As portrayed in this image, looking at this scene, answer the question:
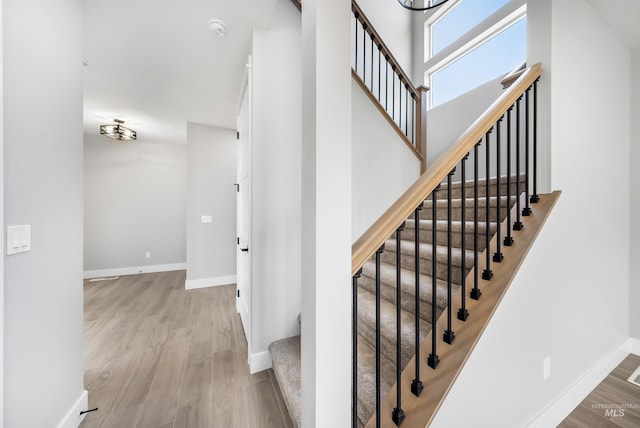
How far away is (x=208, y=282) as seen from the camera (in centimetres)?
397

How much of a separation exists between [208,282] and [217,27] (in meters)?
3.49

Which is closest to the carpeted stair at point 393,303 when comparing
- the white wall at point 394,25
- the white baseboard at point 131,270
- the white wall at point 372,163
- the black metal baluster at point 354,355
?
the black metal baluster at point 354,355

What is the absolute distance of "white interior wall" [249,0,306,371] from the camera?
195 centimetres

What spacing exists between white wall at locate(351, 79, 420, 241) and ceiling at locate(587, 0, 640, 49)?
1529 mm

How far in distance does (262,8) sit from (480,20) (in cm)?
303

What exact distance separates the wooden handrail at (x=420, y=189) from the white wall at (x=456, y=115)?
2012mm

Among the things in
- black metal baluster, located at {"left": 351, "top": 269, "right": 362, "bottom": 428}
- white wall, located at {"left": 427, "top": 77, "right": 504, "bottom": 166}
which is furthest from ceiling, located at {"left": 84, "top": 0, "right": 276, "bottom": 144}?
white wall, located at {"left": 427, "top": 77, "right": 504, "bottom": 166}

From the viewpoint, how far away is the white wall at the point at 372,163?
238 cm

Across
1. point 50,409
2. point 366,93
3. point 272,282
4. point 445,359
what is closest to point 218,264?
point 272,282

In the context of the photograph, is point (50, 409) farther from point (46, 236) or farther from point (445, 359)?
point (445, 359)

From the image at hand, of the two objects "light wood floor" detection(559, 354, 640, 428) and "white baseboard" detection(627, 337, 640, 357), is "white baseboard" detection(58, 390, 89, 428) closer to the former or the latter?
"light wood floor" detection(559, 354, 640, 428)

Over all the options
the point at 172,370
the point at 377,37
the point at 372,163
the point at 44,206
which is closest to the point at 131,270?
the point at 172,370

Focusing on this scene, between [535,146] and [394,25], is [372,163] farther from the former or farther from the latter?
[394,25]

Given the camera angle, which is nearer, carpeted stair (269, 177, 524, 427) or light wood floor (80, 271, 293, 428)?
carpeted stair (269, 177, 524, 427)
